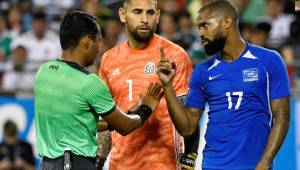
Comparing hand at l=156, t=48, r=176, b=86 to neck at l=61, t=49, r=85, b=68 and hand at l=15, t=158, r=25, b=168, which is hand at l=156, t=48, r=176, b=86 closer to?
neck at l=61, t=49, r=85, b=68

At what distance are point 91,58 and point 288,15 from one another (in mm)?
6693

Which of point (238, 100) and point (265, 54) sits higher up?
point (265, 54)

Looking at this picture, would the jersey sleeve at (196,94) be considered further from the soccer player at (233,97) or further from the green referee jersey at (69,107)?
the green referee jersey at (69,107)

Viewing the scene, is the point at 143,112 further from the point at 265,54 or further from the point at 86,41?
the point at 265,54

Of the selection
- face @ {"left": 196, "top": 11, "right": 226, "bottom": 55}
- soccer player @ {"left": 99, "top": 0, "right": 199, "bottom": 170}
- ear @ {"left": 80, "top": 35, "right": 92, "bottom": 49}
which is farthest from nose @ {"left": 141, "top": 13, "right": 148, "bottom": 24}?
ear @ {"left": 80, "top": 35, "right": 92, "bottom": 49}

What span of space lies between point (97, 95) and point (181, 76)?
99 cm

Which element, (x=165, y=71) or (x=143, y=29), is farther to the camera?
(x=143, y=29)

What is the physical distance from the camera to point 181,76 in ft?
22.5

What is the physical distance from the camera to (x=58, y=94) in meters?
6.20

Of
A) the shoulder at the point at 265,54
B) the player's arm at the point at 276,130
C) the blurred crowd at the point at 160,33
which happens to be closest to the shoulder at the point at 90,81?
the shoulder at the point at 265,54

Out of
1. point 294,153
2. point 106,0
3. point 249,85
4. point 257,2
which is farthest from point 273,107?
point 106,0

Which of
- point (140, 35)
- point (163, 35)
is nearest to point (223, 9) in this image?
point (140, 35)

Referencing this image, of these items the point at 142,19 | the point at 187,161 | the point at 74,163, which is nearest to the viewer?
the point at 74,163

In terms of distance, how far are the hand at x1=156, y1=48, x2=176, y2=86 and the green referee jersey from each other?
449mm
